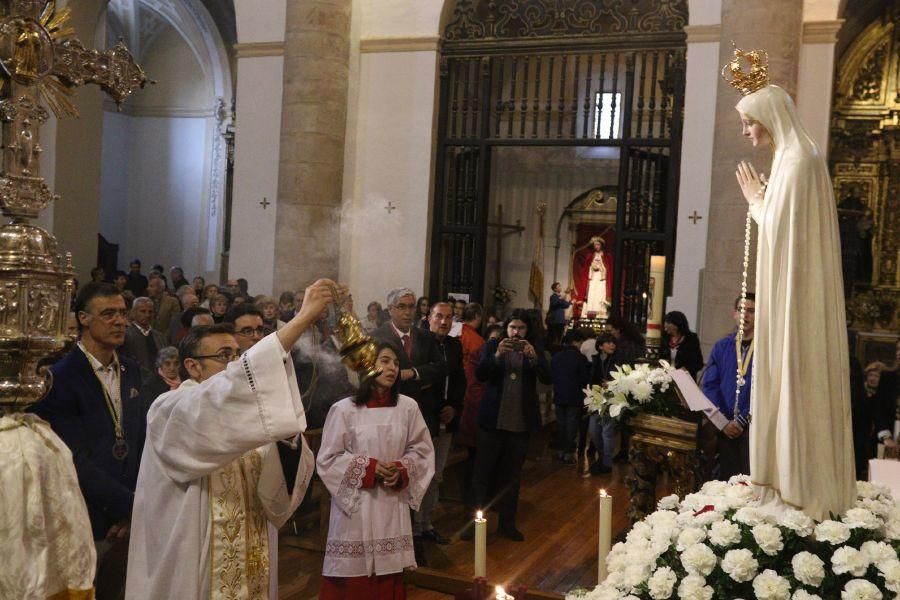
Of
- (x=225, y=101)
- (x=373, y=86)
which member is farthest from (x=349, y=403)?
(x=225, y=101)

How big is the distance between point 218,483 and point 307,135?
9.00 meters

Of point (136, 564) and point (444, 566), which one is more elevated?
point (136, 564)

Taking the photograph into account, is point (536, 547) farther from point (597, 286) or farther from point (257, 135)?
point (597, 286)

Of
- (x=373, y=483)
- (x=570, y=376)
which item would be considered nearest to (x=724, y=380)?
(x=373, y=483)

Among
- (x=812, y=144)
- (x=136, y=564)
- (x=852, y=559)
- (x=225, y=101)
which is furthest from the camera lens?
(x=225, y=101)

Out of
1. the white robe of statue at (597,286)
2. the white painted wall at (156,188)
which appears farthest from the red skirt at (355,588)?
the white painted wall at (156,188)

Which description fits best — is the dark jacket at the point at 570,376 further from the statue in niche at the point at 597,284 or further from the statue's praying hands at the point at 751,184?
the statue in niche at the point at 597,284

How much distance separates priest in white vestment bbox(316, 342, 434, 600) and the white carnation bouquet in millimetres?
1286

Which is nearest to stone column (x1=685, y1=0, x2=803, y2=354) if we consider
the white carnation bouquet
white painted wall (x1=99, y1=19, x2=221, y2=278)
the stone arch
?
the white carnation bouquet

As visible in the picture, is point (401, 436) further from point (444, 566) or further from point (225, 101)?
point (225, 101)

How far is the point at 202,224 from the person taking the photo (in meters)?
22.1

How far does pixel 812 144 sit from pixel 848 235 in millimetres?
13338

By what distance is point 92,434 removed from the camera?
3883mm

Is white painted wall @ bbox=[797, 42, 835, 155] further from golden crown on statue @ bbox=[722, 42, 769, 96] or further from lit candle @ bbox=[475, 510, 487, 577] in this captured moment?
lit candle @ bbox=[475, 510, 487, 577]
